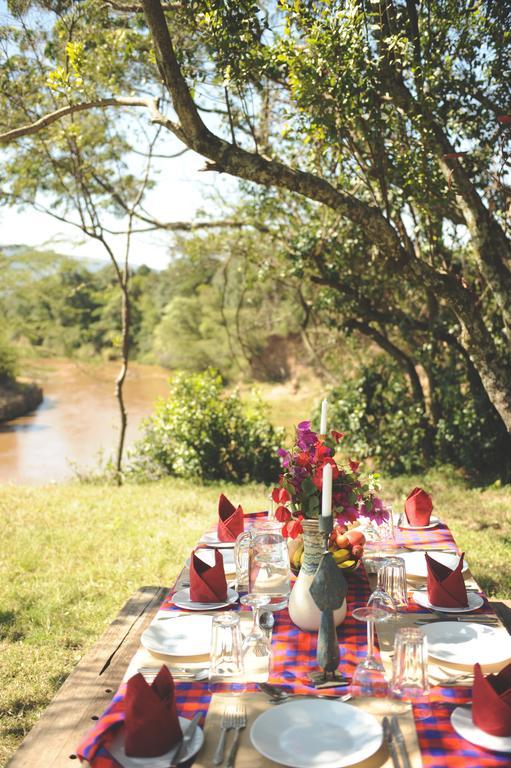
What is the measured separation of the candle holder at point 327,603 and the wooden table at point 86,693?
0.61m

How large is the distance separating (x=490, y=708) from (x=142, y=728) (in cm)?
69

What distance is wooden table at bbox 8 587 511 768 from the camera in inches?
63.8

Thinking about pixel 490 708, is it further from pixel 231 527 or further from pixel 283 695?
pixel 231 527

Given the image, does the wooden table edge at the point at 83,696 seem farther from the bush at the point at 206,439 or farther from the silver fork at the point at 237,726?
the bush at the point at 206,439

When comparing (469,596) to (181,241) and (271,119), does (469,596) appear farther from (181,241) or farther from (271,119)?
(181,241)

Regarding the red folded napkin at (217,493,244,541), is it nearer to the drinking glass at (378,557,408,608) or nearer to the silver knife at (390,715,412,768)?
the drinking glass at (378,557,408,608)

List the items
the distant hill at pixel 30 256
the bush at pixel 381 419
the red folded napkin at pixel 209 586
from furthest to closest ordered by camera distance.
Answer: the distant hill at pixel 30 256
the bush at pixel 381 419
the red folded napkin at pixel 209 586

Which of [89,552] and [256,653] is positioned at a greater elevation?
[256,653]

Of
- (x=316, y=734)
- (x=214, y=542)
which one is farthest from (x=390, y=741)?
(x=214, y=542)

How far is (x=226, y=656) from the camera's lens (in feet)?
5.30

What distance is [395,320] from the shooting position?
7160 millimetres

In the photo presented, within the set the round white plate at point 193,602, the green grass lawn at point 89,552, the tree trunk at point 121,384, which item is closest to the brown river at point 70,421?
the tree trunk at point 121,384

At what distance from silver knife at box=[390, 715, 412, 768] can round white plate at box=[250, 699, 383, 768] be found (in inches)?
1.3

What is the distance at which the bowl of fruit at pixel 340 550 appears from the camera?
2221mm
